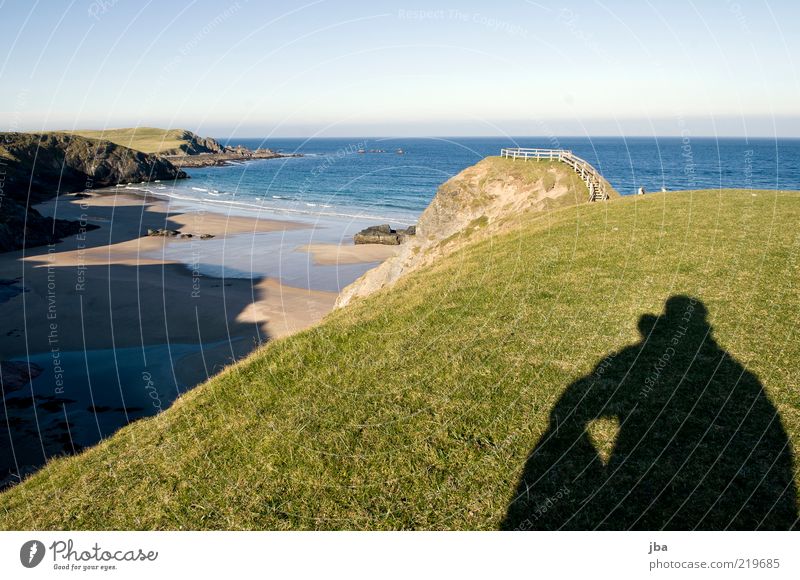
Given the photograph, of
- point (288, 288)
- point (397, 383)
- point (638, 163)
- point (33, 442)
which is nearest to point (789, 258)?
point (397, 383)

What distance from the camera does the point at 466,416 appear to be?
11.0 meters

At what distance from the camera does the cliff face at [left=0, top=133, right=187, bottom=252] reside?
6172cm

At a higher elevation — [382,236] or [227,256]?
[382,236]

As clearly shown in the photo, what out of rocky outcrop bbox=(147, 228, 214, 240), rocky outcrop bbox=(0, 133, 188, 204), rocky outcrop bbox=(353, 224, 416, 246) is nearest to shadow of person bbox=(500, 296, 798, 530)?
rocky outcrop bbox=(353, 224, 416, 246)

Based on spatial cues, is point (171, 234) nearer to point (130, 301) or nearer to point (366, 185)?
point (130, 301)

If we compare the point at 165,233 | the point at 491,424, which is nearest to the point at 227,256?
the point at 165,233

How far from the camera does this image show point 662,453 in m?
9.45

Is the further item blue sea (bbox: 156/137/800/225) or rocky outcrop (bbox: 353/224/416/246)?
blue sea (bbox: 156/137/800/225)

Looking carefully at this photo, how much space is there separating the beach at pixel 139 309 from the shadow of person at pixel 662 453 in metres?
18.5

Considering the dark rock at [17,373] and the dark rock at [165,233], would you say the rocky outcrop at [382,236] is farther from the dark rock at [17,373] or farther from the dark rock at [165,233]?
the dark rock at [17,373]

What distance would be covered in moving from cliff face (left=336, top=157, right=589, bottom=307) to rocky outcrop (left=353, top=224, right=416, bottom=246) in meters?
28.6

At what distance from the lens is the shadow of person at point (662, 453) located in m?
8.12

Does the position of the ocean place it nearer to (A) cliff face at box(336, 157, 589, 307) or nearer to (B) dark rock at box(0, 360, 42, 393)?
(B) dark rock at box(0, 360, 42, 393)

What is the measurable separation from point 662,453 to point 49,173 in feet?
435
